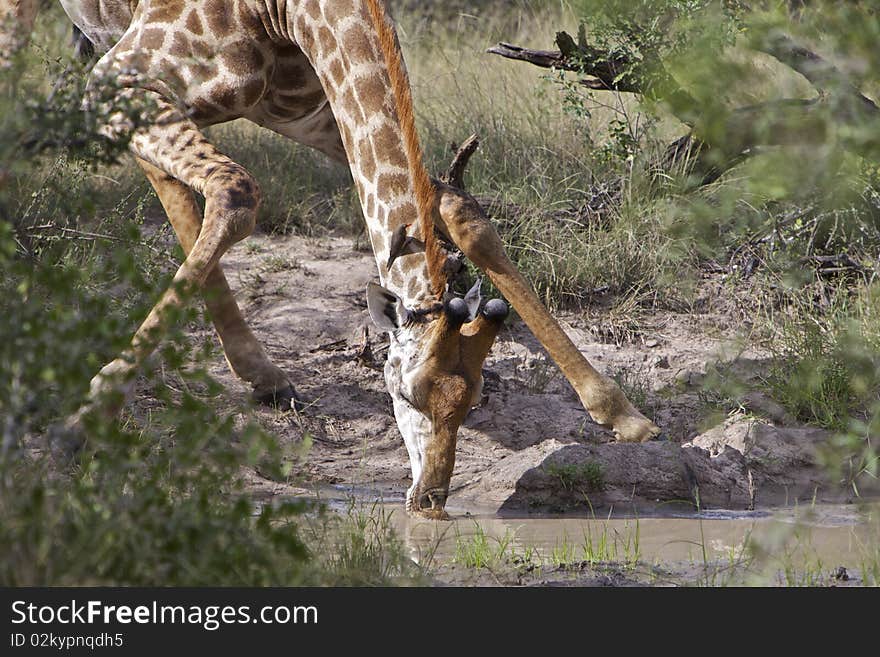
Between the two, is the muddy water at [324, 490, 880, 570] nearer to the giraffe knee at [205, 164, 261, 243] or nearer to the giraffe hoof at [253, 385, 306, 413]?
the giraffe hoof at [253, 385, 306, 413]

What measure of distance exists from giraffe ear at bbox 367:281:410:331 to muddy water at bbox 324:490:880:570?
0.80 metres

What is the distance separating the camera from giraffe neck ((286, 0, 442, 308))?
512 centimetres

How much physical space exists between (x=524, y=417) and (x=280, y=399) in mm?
1274

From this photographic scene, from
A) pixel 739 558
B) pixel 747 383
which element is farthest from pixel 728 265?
pixel 739 558

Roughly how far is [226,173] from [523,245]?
2477 millimetres

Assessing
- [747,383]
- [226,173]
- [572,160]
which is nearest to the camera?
[226,173]

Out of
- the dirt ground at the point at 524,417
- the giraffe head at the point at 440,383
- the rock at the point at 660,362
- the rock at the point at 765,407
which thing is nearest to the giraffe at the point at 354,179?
the giraffe head at the point at 440,383

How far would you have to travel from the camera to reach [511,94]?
363 inches

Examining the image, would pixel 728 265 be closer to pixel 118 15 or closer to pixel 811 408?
pixel 811 408

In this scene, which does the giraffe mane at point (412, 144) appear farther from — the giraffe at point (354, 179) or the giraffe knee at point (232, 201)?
the giraffe knee at point (232, 201)

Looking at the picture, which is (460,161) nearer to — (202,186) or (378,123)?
(378,123)

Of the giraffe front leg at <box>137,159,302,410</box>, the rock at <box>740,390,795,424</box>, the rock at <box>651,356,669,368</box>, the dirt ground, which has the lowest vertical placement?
the rock at <box>651,356,669,368</box>

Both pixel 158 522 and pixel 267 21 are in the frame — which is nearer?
pixel 158 522

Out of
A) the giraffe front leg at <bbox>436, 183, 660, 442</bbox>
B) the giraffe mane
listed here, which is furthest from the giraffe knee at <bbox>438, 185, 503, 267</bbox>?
the giraffe mane
